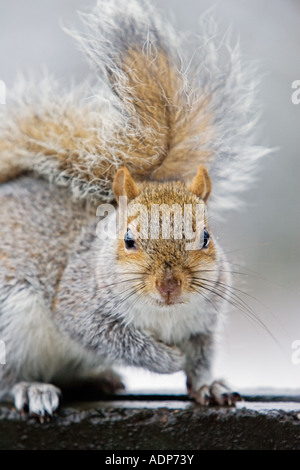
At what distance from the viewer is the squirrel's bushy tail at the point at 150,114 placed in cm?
187

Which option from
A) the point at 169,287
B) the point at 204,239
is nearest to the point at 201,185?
the point at 204,239

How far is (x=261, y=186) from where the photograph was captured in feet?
9.57

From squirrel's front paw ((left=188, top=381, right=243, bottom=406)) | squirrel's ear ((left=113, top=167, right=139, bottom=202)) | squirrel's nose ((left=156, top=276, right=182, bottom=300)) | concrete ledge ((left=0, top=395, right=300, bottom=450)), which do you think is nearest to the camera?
squirrel's nose ((left=156, top=276, right=182, bottom=300))

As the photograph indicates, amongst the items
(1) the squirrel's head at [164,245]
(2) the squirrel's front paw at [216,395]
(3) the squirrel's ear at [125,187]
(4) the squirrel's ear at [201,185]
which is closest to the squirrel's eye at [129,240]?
(1) the squirrel's head at [164,245]

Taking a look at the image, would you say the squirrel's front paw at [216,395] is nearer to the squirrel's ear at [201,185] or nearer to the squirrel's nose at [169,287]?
the squirrel's nose at [169,287]

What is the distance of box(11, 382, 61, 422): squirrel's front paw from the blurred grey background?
0.31 meters

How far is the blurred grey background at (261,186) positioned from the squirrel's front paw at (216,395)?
170mm

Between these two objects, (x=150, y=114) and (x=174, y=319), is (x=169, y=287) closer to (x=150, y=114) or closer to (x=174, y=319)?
(x=174, y=319)

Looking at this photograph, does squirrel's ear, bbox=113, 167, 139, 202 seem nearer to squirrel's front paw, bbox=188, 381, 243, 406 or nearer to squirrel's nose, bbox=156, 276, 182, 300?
squirrel's nose, bbox=156, 276, 182, 300

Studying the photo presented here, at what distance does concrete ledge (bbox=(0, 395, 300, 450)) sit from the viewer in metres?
1.71

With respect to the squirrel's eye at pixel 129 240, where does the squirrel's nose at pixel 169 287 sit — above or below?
below

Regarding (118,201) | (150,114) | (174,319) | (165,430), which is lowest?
(165,430)

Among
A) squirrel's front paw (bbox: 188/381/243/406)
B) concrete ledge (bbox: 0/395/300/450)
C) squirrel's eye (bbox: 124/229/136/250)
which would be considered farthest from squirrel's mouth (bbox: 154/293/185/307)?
squirrel's front paw (bbox: 188/381/243/406)

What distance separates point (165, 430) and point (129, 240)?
0.49m
